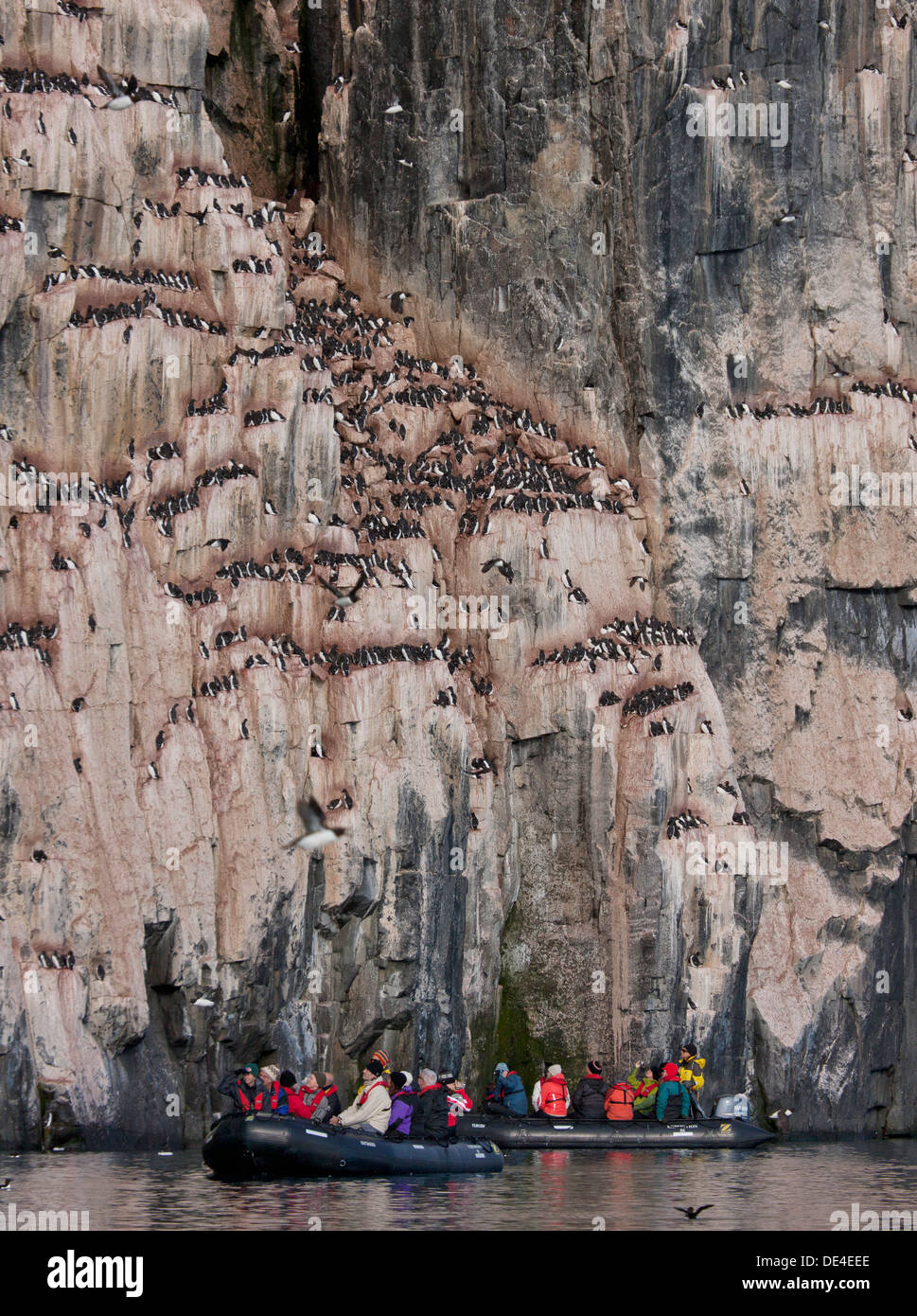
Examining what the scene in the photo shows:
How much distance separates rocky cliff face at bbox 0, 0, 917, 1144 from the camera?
157ft

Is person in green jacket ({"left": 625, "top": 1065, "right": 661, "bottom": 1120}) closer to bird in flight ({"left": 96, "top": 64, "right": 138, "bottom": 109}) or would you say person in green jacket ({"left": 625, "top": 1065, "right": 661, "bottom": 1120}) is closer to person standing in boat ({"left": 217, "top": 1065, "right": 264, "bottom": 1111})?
person standing in boat ({"left": 217, "top": 1065, "right": 264, "bottom": 1111})

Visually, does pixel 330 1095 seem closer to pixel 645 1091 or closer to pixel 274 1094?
pixel 274 1094

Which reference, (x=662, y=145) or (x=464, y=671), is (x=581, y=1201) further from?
(x=662, y=145)

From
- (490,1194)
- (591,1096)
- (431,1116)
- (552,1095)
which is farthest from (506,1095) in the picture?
(490,1194)

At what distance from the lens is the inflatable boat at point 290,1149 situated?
39.6m

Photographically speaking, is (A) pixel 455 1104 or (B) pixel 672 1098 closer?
(A) pixel 455 1104

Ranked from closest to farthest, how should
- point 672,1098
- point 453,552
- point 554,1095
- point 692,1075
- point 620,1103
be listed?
1. point 620,1103
2. point 554,1095
3. point 672,1098
4. point 692,1075
5. point 453,552

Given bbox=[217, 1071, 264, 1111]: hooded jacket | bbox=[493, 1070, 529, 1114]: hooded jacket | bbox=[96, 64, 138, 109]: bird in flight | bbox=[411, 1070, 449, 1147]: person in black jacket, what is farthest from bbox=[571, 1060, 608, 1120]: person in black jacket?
bbox=[96, 64, 138, 109]: bird in flight

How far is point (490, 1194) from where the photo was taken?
3972 cm

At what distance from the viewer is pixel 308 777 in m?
50.6

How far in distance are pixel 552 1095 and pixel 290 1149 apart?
466 inches

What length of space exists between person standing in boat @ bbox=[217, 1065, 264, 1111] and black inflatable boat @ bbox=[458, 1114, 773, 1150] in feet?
25.3

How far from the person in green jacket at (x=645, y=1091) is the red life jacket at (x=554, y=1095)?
1748 millimetres
